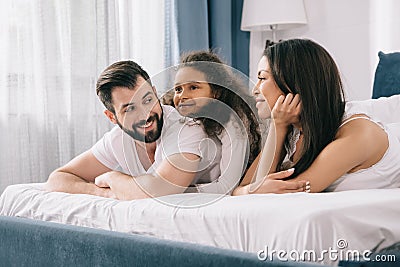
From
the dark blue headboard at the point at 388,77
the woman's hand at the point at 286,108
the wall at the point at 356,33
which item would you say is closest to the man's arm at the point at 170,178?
the woman's hand at the point at 286,108

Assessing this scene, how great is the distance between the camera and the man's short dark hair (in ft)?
6.00

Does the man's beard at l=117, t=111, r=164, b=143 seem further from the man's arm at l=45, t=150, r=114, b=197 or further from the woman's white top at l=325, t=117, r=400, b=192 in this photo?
the woman's white top at l=325, t=117, r=400, b=192

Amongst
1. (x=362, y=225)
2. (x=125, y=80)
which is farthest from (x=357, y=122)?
(x=125, y=80)

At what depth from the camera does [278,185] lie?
5.34 ft

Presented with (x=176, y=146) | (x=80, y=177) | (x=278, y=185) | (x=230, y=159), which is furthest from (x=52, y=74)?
(x=278, y=185)

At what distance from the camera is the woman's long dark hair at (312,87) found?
5.75 ft

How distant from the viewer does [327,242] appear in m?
1.22

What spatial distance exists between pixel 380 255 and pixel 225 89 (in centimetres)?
63

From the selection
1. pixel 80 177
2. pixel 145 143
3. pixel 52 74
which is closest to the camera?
pixel 145 143

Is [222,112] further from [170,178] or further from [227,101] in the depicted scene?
[170,178]

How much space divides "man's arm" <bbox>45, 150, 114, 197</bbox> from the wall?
137 centimetres

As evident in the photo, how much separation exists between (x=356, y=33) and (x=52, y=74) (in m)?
1.41

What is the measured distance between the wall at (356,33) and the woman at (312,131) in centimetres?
131

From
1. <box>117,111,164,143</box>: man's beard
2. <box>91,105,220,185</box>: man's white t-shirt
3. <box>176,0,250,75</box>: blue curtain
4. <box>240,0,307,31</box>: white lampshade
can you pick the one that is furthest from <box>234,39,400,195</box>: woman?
<box>176,0,250,75</box>: blue curtain
